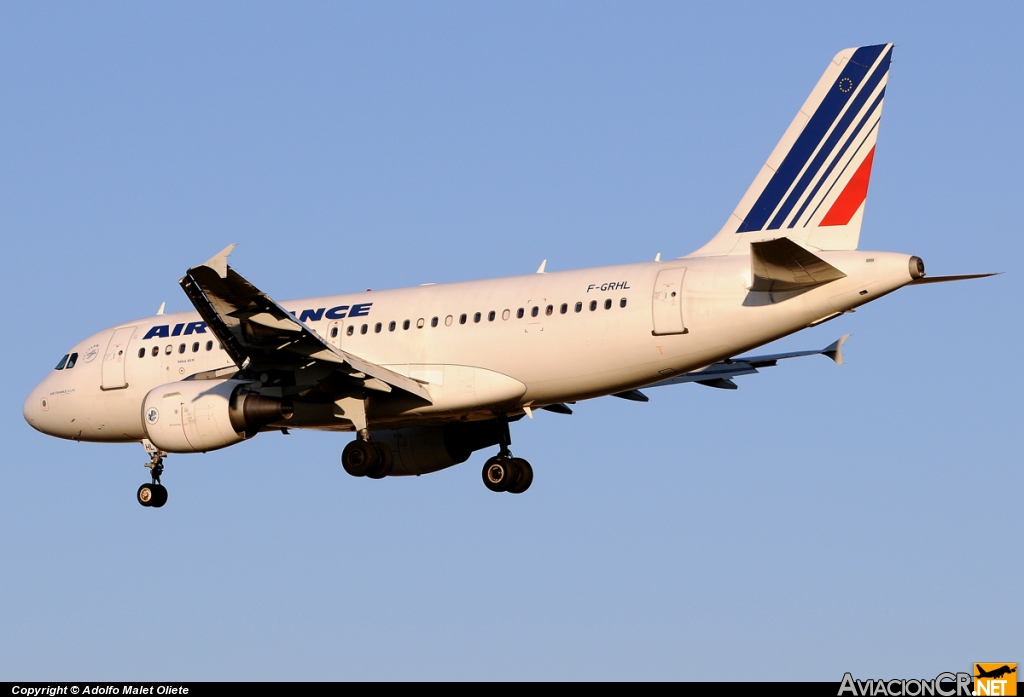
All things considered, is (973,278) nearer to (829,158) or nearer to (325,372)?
(829,158)

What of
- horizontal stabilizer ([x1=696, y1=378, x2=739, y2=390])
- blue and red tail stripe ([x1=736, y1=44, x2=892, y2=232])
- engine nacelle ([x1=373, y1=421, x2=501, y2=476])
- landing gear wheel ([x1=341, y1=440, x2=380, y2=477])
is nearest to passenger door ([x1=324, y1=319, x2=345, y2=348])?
landing gear wheel ([x1=341, y1=440, x2=380, y2=477])

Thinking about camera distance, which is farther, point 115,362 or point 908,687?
point 115,362

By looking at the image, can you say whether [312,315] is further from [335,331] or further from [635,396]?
[635,396]

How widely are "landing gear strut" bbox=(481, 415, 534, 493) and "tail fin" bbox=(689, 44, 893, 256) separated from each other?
6693 millimetres

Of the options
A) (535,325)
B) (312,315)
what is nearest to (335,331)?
(312,315)

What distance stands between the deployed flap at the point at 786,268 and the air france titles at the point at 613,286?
9.24 ft

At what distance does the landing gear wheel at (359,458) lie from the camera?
34.0 metres

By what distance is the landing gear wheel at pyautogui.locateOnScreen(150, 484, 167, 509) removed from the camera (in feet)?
124

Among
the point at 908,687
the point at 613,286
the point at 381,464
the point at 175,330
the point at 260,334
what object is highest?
the point at 175,330

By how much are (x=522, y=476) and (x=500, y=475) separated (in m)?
0.49

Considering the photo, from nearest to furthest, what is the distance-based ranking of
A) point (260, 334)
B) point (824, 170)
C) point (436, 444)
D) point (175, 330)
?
point (824, 170), point (260, 334), point (175, 330), point (436, 444)

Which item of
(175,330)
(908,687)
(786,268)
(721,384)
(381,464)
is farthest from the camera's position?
(721,384)

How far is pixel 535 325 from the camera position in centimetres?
3288

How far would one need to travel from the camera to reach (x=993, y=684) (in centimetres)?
2364
